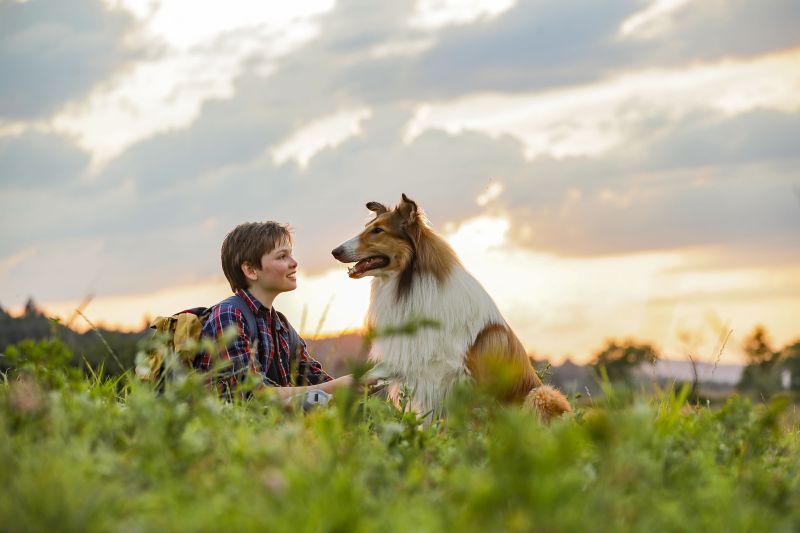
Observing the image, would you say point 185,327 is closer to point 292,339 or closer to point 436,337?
point 292,339

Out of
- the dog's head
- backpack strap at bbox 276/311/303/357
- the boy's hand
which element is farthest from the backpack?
the dog's head

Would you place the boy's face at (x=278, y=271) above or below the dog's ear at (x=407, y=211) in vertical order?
below

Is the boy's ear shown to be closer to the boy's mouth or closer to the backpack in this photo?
the backpack

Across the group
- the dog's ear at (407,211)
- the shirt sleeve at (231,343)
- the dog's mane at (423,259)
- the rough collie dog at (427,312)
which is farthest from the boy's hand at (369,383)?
the dog's ear at (407,211)

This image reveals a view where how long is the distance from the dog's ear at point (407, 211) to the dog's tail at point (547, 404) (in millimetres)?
1860

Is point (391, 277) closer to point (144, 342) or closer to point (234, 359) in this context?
point (234, 359)

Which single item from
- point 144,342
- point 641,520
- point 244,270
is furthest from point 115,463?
point 244,270

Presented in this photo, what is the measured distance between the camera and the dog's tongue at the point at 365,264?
773cm

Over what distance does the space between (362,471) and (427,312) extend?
13.0 ft

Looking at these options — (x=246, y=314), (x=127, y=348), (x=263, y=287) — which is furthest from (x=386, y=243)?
(x=127, y=348)

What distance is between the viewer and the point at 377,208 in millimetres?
8023

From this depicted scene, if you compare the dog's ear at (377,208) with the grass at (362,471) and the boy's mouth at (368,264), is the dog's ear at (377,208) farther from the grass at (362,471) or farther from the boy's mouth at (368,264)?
the grass at (362,471)

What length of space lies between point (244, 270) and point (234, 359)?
2.85 feet

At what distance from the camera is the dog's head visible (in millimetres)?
7649
